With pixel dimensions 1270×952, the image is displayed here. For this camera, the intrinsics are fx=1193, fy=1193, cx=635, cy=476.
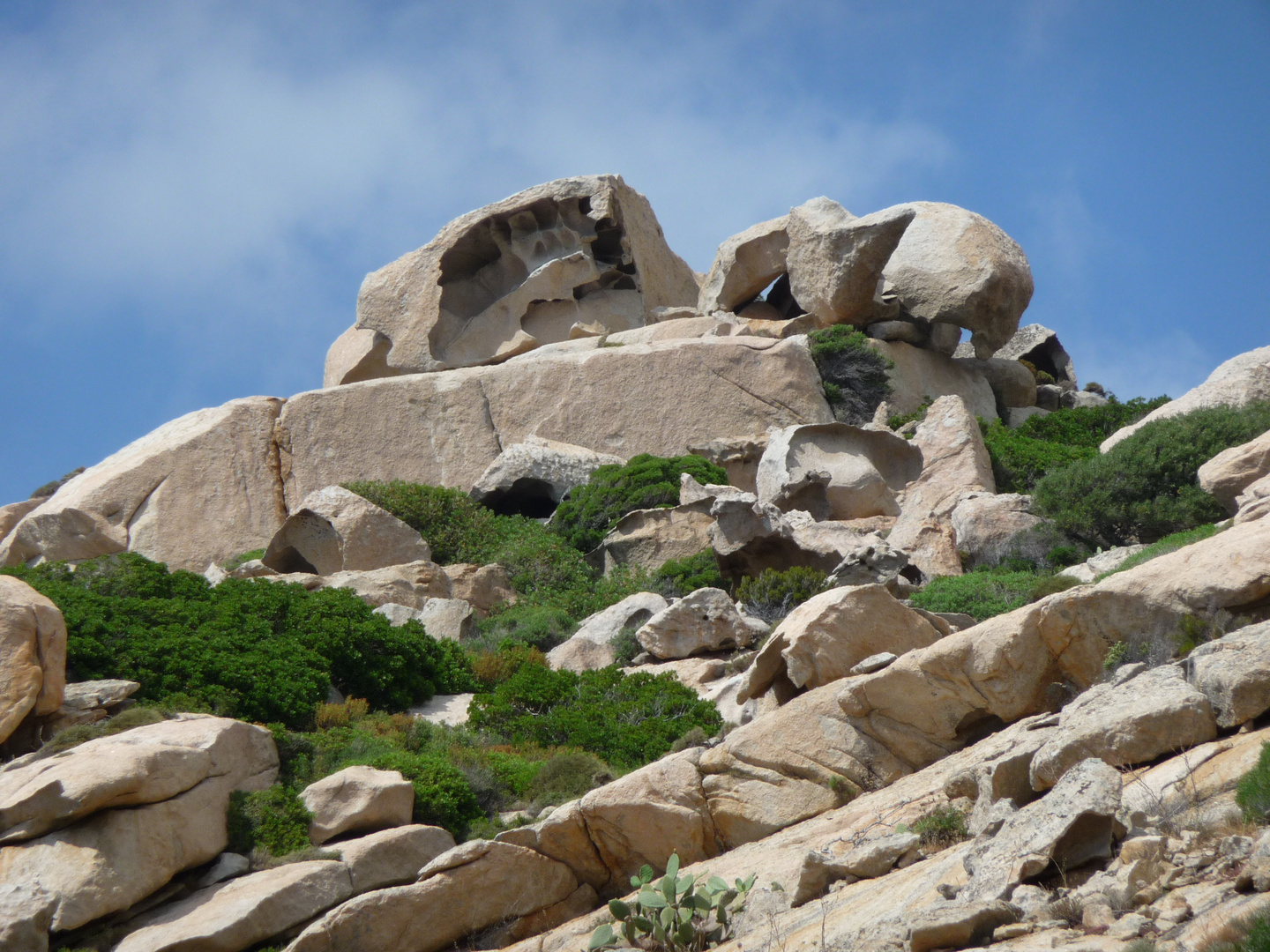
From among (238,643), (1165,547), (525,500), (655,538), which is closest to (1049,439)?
(655,538)

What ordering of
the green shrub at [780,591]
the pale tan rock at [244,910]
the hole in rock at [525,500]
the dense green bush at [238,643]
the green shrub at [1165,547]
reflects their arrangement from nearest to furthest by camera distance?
the pale tan rock at [244,910] → the dense green bush at [238,643] → the green shrub at [1165,547] → the green shrub at [780,591] → the hole in rock at [525,500]

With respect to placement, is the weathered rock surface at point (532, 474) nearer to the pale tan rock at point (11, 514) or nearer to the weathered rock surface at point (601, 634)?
the weathered rock surface at point (601, 634)

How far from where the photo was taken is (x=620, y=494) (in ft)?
64.3

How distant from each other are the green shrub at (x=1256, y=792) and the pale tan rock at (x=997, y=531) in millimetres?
10555

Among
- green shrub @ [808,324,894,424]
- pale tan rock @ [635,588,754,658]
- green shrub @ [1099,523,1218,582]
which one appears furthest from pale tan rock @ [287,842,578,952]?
green shrub @ [808,324,894,424]

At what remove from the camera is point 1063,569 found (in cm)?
1378

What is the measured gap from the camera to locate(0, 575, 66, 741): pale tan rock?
8.67m

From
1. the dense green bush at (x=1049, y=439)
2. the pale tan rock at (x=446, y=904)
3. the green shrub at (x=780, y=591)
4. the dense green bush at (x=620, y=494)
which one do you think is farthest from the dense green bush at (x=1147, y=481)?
the pale tan rock at (x=446, y=904)

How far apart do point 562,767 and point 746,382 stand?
14762 mm

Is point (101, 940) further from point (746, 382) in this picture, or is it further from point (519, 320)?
point (519, 320)

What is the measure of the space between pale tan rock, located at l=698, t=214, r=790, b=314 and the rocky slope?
5.50m

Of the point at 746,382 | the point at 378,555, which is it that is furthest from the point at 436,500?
the point at 746,382

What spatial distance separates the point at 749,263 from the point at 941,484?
489 inches

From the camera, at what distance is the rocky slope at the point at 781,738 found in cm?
480
